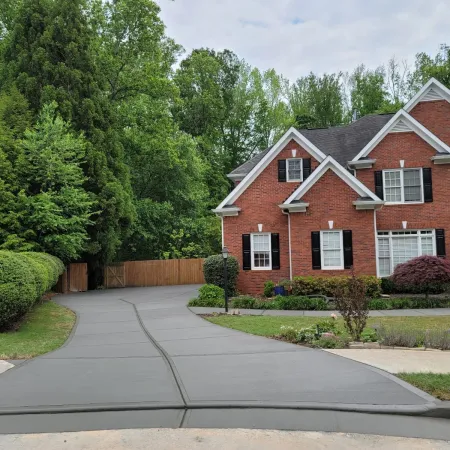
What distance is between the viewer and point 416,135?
66.5 feet

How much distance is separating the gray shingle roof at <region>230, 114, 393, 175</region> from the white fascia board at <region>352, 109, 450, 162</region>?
210cm

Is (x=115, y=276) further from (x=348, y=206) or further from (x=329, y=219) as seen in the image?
(x=348, y=206)

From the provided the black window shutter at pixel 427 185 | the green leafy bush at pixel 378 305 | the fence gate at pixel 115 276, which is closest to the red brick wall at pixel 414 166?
the black window shutter at pixel 427 185

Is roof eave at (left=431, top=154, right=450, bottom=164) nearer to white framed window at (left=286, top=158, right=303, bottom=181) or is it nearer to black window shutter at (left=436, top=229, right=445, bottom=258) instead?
black window shutter at (left=436, top=229, right=445, bottom=258)

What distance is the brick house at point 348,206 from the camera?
19.4 meters

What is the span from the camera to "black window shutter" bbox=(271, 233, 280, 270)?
20500 millimetres

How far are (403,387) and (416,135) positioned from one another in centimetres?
1678

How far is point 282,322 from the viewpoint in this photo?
12992mm

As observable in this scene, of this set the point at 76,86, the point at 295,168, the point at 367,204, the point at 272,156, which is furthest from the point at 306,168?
the point at 76,86

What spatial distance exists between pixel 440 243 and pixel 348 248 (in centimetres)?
428

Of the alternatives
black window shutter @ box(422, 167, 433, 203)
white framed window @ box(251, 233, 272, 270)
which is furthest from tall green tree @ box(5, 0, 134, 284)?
black window shutter @ box(422, 167, 433, 203)

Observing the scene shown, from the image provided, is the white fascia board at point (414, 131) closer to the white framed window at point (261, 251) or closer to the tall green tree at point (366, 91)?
the white framed window at point (261, 251)

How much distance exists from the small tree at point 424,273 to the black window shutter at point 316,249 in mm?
3261

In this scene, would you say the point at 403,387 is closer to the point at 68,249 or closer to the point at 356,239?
the point at 356,239
